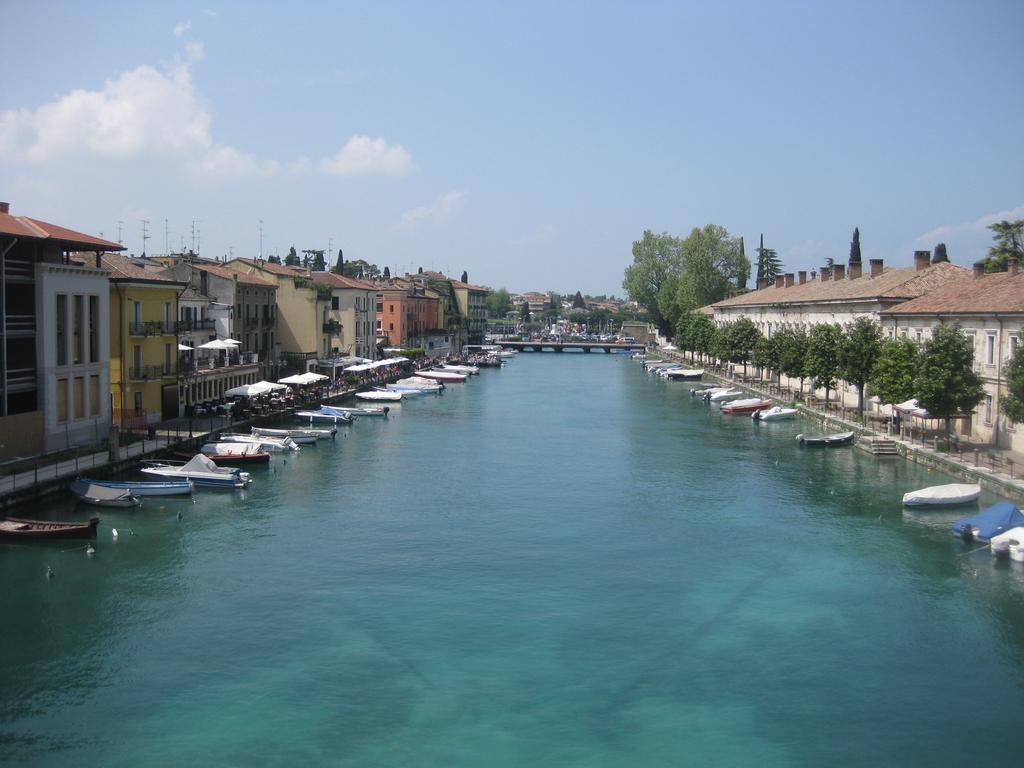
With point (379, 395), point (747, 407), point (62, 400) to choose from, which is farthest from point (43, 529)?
point (747, 407)

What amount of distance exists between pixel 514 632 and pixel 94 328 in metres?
→ 22.1

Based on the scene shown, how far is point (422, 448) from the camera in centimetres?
4341

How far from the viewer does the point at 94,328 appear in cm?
3366

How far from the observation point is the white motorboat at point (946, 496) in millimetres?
28750

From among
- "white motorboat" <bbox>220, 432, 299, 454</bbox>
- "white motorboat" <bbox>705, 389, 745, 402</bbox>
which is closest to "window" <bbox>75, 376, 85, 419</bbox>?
"white motorboat" <bbox>220, 432, 299, 454</bbox>

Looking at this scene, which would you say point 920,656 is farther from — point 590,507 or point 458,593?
point 590,507

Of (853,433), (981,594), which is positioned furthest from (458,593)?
(853,433)

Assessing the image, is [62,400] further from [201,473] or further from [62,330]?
[201,473]

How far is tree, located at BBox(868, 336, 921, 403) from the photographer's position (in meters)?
38.7

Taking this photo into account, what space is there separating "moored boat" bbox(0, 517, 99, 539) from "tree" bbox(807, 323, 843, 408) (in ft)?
125

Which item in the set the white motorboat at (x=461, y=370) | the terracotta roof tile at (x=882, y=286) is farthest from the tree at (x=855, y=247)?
the white motorboat at (x=461, y=370)

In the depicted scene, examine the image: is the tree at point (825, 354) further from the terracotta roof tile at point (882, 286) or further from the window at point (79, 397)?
the window at point (79, 397)

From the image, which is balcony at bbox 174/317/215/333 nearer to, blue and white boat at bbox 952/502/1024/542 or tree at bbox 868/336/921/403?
tree at bbox 868/336/921/403

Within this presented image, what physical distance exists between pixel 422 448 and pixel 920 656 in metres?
28.2
